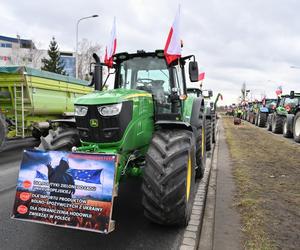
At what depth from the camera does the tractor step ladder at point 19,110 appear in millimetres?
10734

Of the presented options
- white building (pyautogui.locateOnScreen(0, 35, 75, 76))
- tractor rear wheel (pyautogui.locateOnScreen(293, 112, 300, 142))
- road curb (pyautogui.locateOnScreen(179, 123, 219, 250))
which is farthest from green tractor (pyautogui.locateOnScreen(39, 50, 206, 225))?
white building (pyautogui.locateOnScreen(0, 35, 75, 76))

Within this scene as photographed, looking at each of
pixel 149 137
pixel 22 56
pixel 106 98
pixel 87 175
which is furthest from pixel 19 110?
pixel 22 56

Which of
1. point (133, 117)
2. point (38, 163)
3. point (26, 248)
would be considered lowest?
point (26, 248)

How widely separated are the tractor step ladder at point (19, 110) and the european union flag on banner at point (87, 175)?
724 centimetres

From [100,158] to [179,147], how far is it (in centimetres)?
120

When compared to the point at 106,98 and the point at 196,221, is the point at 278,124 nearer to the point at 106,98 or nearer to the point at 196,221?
the point at 196,221

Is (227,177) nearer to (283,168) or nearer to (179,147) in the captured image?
(283,168)

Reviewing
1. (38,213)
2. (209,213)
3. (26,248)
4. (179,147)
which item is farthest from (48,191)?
(209,213)

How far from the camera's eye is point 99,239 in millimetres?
4531

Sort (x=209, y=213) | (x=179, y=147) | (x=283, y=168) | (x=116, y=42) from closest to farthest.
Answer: (x=179, y=147) < (x=209, y=213) < (x=116, y=42) < (x=283, y=168)

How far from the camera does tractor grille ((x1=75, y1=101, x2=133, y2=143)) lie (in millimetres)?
4703

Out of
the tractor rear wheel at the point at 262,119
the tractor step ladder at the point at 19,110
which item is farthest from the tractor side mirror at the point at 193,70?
the tractor rear wheel at the point at 262,119

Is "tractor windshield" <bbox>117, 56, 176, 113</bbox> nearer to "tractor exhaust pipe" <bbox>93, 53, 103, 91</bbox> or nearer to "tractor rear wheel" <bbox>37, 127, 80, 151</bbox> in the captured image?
"tractor exhaust pipe" <bbox>93, 53, 103, 91</bbox>

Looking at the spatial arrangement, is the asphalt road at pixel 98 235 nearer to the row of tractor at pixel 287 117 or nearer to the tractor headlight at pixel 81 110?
the tractor headlight at pixel 81 110
